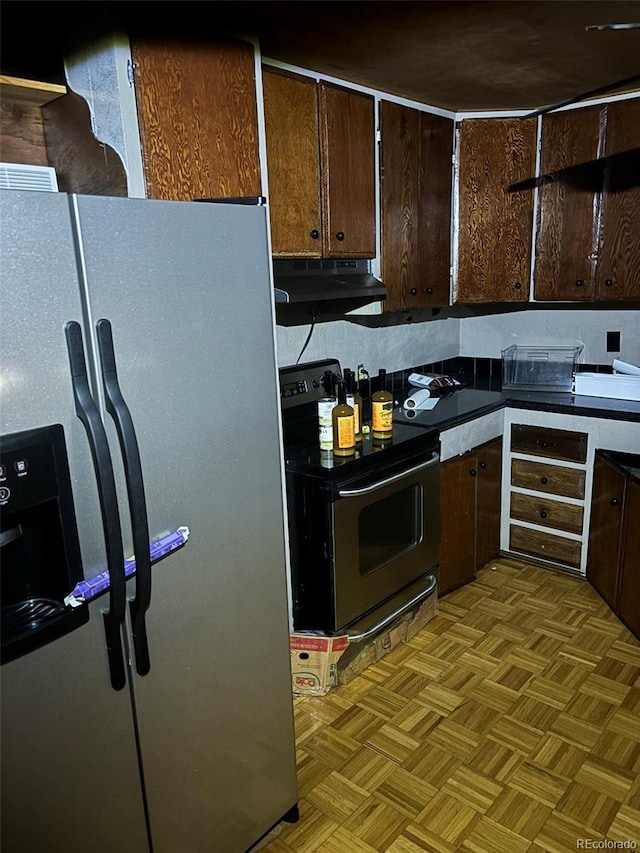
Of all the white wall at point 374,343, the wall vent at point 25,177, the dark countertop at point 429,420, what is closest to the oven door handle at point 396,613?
the dark countertop at point 429,420

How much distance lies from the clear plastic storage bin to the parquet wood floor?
116cm

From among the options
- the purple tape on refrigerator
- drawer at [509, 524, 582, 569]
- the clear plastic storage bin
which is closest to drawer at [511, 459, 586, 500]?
drawer at [509, 524, 582, 569]

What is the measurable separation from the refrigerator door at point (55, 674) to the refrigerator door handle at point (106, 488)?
0.02 metres

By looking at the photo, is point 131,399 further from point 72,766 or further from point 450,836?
point 450,836

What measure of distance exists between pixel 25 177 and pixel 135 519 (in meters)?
0.91

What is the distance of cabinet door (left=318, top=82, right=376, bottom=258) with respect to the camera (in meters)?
2.34

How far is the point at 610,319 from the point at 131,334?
9.75 feet

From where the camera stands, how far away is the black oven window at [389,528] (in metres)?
2.39

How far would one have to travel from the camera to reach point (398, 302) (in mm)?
2818

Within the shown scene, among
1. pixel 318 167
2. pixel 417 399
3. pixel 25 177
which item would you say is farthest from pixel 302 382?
pixel 25 177

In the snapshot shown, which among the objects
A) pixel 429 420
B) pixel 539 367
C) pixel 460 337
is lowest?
pixel 429 420

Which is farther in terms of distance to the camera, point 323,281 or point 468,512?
point 468,512

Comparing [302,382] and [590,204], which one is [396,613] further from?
[590,204]

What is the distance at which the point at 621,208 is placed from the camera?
9.62ft
